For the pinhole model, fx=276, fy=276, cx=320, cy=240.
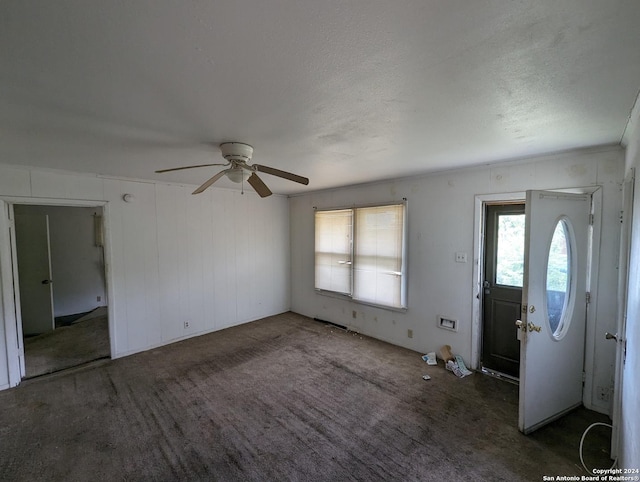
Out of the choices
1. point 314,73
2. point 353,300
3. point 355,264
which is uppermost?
point 314,73

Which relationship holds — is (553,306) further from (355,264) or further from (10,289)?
(10,289)

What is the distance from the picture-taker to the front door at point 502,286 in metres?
3.18

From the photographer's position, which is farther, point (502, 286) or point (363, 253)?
point (363, 253)

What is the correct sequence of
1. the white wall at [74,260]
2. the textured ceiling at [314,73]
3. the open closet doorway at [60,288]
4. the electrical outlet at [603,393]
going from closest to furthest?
the textured ceiling at [314,73] < the electrical outlet at [603,393] < the open closet doorway at [60,288] < the white wall at [74,260]

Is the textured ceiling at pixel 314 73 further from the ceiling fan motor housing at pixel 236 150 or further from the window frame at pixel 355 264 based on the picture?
the window frame at pixel 355 264

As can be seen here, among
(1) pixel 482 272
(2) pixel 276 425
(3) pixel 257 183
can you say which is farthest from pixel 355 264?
(2) pixel 276 425

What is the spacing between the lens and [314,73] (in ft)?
4.32

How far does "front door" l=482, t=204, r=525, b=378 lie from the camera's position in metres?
3.18

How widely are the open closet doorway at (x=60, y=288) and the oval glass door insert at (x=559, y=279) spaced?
17.2ft

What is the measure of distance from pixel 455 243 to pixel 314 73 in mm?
2892

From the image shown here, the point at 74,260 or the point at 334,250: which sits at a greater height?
the point at 334,250

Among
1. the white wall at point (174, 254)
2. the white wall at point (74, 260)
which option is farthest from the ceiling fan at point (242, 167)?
the white wall at point (74, 260)

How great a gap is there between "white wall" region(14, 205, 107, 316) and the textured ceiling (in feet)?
13.0

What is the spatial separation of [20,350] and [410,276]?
15.8 feet
